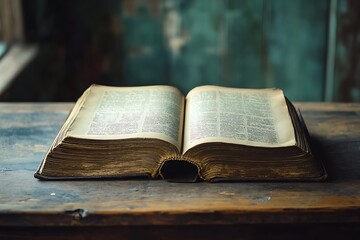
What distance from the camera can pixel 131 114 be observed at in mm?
1434

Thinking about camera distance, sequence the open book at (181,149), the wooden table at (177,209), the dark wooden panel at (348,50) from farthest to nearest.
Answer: the dark wooden panel at (348,50) < the open book at (181,149) < the wooden table at (177,209)

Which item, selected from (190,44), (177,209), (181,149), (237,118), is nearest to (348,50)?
(190,44)

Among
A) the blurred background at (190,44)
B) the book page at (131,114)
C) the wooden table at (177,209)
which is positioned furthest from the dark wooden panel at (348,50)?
the wooden table at (177,209)

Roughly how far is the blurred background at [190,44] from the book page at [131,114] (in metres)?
1.46

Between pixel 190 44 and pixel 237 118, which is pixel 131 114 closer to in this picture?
pixel 237 118

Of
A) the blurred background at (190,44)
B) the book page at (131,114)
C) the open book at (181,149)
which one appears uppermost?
the book page at (131,114)

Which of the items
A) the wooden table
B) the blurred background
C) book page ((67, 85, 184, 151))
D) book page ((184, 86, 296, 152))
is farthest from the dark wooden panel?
the wooden table

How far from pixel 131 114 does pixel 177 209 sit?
1.05ft

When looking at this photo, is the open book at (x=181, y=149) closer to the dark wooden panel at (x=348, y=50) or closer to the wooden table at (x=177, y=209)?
the wooden table at (x=177, y=209)

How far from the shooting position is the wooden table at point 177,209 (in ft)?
3.84

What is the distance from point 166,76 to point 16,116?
1.86m

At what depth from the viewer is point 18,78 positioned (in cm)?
250

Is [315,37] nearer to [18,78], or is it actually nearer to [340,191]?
[18,78]

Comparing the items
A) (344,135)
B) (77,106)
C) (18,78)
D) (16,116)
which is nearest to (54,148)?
(77,106)
